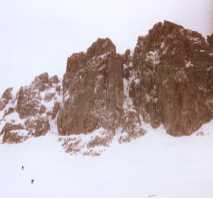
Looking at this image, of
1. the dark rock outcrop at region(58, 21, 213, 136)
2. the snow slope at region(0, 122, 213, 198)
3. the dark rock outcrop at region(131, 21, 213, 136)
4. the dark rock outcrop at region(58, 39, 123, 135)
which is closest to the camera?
the snow slope at region(0, 122, 213, 198)

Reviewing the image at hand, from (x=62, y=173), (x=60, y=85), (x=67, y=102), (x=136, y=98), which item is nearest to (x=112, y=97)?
(x=136, y=98)

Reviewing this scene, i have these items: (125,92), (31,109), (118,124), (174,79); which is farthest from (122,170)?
(31,109)

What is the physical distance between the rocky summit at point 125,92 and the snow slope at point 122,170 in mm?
1088

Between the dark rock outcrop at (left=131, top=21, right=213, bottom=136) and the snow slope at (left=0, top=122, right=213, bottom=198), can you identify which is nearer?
the snow slope at (left=0, top=122, right=213, bottom=198)

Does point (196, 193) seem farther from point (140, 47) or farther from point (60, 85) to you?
point (60, 85)

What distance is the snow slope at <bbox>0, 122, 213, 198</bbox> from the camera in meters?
13.5

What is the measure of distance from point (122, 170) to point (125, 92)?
5994 millimetres

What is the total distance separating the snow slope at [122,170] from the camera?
13.5 metres

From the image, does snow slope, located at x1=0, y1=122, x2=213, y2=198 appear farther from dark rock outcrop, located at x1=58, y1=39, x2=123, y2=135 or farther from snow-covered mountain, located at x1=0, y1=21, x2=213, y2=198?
dark rock outcrop, located at x1=58, y1=39, x2=123, y2=135

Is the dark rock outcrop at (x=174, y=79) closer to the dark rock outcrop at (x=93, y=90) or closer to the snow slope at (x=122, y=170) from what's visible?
the snow slope at (x=122, y=170)

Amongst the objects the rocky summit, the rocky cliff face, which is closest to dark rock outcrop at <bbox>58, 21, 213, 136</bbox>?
the rocky summit

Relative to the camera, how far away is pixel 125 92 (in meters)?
19.7

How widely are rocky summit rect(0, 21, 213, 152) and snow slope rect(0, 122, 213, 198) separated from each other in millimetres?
1088

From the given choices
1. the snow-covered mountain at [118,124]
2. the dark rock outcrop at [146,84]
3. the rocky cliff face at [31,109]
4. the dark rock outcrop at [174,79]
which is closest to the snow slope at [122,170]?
the snow-covered mountain at [118,124]
